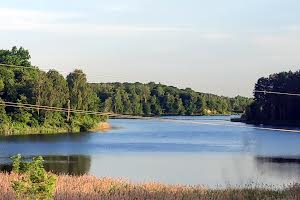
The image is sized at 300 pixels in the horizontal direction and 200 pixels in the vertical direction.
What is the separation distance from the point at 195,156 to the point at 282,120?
218 feet

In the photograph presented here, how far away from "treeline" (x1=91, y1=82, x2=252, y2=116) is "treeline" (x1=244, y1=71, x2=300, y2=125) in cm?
1016

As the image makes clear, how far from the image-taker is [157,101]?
14800 centimetres

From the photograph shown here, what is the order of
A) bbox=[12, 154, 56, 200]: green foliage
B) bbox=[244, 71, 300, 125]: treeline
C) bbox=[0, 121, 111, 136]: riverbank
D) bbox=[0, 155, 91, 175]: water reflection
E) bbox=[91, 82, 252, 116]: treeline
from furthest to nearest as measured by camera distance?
bbox=[91, 82, 252, 116]: treeline → bbox=[244, 71, 300, 125]: treeline → bbox=[0, 121, 111, 136]: riverbank → bbox=[0, 155, 91, 175]: water reflection → bbox=[12, 154, 56, 200]: green foliage

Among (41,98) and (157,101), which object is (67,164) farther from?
(157,101)

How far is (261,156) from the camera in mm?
38875

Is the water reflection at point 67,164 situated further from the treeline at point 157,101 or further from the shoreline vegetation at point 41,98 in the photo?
the treeline at point 157,101

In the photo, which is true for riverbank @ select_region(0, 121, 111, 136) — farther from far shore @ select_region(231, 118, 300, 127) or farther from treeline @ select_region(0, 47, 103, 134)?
far shore @ select_region(231, 118, 300, 127)

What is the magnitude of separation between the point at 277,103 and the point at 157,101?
156ft

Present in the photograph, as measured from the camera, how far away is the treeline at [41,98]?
7375 centimetres

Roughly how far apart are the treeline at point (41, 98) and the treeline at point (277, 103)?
3456cm

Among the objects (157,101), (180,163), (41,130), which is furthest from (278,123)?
(180,163)

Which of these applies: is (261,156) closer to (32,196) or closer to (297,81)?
(32,196)

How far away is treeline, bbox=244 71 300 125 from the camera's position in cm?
10094

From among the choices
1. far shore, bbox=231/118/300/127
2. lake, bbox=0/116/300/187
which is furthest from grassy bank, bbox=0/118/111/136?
far shore, bbox=231/118/300/127
